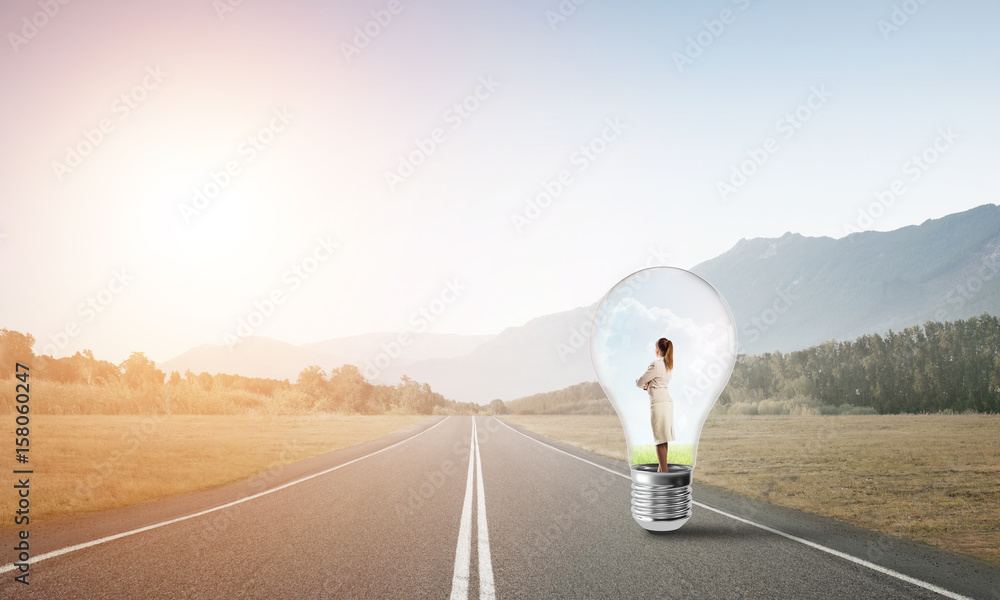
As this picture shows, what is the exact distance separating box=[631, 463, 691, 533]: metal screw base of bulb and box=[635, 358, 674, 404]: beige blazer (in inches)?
33.2

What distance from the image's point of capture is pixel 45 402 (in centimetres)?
4081

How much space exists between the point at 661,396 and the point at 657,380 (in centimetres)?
19

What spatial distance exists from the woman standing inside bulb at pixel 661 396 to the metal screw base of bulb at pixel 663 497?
0.46 feet

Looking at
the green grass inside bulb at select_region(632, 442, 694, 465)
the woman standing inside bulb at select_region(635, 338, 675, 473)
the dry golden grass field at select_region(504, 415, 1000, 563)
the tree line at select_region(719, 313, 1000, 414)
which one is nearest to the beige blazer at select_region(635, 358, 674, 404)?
the woman standing inside bulb at select_region(635, 338, 675, 473)

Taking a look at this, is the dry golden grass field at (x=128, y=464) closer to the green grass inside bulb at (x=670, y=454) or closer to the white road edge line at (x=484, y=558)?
the white road edge line at (x=484, y=558)

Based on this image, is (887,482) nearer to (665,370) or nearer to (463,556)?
(665,370)

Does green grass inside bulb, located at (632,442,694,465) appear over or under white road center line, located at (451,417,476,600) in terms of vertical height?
over

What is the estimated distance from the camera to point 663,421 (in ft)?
20.1

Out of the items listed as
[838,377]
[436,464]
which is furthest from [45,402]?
[838,377]

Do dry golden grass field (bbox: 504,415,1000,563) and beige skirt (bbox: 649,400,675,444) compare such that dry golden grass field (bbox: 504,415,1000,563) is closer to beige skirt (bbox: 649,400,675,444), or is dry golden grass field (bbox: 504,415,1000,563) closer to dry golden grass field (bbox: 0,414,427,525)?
beige skirt (bbox: 649,400,675,444)

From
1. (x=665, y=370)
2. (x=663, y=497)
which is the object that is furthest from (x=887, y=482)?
(x=665, y=370)

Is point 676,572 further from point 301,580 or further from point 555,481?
point 555,481

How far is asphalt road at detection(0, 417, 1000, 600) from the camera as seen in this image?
460cm

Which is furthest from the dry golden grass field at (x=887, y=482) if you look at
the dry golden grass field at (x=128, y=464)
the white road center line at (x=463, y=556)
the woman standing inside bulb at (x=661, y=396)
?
the dry golden grass field at (x=128, y=464)
